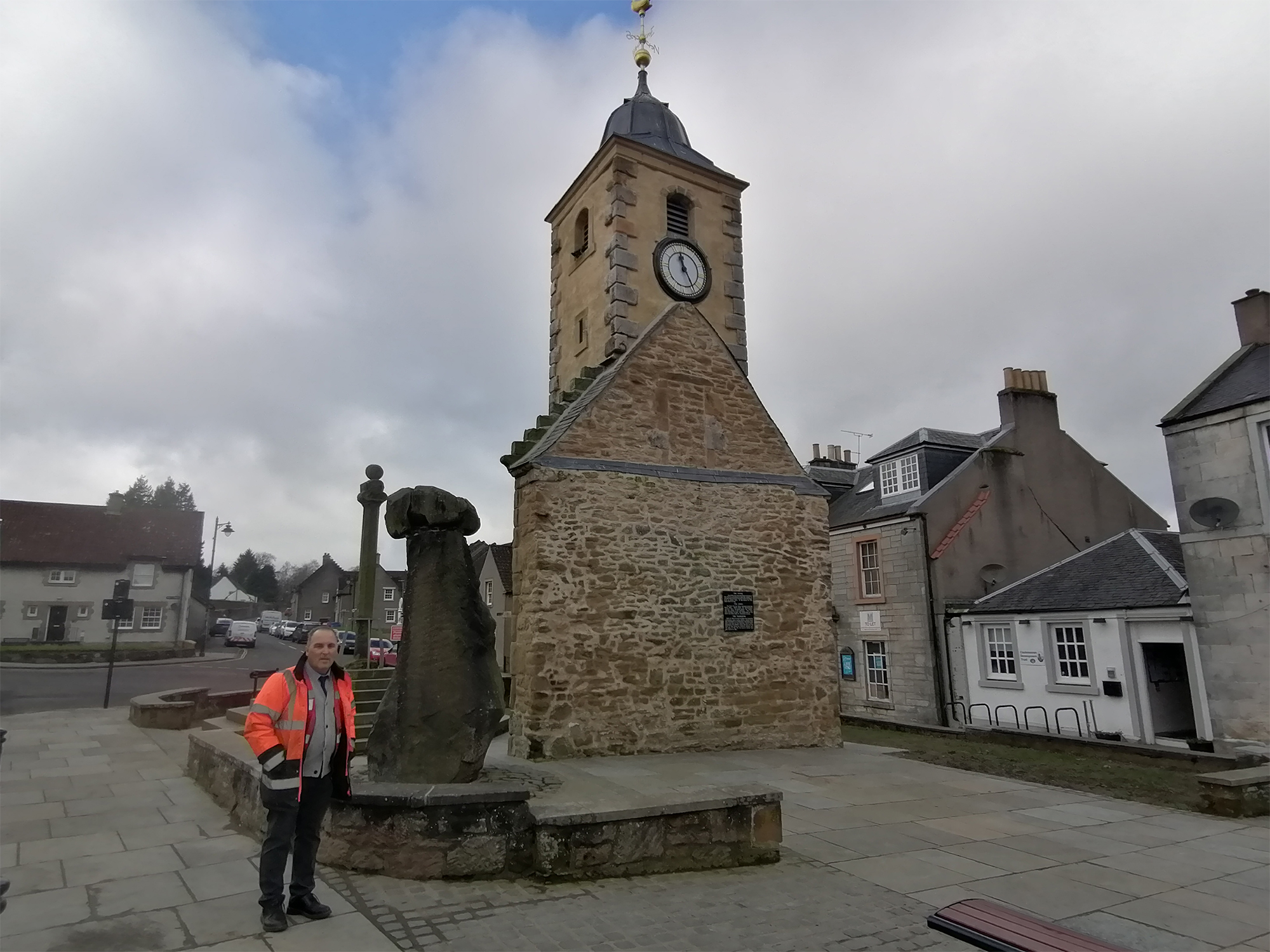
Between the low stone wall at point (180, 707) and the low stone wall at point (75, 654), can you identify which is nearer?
the low stone wall at point (180, 707)

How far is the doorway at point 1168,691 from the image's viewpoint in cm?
1505

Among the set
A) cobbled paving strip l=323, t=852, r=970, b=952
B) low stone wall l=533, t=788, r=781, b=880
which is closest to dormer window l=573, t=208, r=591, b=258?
low stone wall l=533, t=788, r=781, b=880

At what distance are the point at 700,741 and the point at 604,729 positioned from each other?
1.58 metres

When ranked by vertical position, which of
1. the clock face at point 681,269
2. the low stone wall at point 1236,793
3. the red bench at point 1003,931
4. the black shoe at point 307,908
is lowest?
the low stone wall at point 1236,793

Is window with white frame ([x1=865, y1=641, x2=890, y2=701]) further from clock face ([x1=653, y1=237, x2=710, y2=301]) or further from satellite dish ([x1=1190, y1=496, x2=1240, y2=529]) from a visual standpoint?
clock face ([x1=653, y1=237, x2=710, y2=301])

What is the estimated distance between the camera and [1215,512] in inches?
464

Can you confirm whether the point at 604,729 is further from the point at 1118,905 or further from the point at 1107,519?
the point at 1107,519

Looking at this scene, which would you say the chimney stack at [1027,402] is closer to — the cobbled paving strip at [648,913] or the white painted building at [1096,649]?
the white painted building at [1096,649]

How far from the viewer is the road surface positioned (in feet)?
56.6

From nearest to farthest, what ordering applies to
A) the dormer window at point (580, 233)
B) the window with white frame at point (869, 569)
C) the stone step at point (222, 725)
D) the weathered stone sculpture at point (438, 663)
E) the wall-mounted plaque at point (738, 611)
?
1. the weathered stone sculpture at point (438, 663)
2. the stone step at point (222, 725)
3. the wall-mounted plaque at point (738, 611)
4. the dormer window at point (580, 233)
5. the window with white frame at point (869, 569)

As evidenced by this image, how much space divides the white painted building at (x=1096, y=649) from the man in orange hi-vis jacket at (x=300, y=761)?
15.4 m

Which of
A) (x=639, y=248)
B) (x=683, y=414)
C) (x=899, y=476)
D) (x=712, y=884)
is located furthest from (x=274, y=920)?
(x=899, y=476)

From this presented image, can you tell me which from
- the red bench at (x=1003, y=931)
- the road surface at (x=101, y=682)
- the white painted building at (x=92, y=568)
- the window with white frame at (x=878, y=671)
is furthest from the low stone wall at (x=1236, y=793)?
the white painted building at (x=92, y=568)

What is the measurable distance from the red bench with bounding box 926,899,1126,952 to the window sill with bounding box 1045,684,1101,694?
14454 mm
